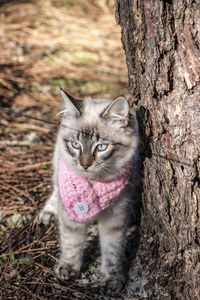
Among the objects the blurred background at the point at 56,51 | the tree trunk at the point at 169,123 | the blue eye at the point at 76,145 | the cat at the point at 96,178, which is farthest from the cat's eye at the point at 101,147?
the blurred background at the point at 56,51

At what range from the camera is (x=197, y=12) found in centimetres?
152

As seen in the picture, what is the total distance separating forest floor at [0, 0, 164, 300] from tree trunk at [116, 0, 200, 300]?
303 mm

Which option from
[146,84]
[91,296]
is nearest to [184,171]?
[146,84]

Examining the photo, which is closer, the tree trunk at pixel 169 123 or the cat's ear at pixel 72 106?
the tree trunk at pixel 169 123

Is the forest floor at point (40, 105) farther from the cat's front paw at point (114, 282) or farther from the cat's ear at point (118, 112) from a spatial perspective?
the cat's ear at point (118, 112)

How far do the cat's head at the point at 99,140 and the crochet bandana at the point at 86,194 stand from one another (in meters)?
0.05

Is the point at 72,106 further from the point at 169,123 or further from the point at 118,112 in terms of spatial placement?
the point at 169,123

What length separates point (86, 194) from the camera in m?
2.12

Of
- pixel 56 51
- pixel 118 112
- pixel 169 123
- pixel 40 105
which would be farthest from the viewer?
pixel 56 51

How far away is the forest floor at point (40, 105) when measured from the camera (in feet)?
7.19

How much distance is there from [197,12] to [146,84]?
0.47m

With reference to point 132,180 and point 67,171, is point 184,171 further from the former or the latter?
point 67,171

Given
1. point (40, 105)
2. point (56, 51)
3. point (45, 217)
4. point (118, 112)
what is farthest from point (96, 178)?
point (56, 51)

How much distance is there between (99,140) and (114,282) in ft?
3.08
